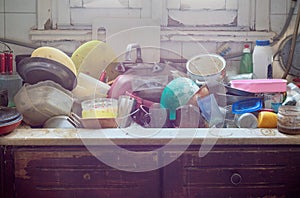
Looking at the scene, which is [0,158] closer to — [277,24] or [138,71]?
[138,71]

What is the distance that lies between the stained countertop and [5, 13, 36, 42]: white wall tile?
0.70 m

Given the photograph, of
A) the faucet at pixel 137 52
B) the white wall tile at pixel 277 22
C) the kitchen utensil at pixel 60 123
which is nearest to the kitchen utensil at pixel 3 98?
the kitchen utensil at pixel 60 123

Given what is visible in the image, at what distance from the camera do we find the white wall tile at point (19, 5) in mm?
1630

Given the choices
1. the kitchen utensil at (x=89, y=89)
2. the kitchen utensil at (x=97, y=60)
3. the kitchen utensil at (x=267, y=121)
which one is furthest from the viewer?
the kitchen utensil at (x=97, y=60)

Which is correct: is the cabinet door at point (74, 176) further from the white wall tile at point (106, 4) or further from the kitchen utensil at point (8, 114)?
the white wall tile at point (106, 4)

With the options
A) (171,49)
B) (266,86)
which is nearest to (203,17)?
(171,49)

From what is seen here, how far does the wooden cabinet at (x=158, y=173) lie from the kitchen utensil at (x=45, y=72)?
1.02 ft

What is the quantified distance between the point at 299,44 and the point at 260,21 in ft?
0.67

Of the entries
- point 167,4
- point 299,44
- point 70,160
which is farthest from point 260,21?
point 70,160

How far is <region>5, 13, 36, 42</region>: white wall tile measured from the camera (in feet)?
5.38

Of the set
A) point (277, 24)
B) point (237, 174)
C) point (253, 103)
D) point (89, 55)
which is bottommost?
point (237, 174)

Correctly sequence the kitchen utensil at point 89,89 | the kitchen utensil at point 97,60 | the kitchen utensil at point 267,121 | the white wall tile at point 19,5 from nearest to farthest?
the kitchen utensil at point 267,121 → the kitchen utensil at point 89,89 → the kitchen utensil at point 97,60 → the white wall tile at point 19,5

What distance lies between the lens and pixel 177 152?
1059 millimetres

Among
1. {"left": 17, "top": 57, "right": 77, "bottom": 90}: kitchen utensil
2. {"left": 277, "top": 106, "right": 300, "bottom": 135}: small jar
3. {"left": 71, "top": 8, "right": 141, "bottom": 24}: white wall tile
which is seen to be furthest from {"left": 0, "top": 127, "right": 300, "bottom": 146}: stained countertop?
{"left": 71, "top": 8, "right": 141, "bottom": 24}: white wall tile
